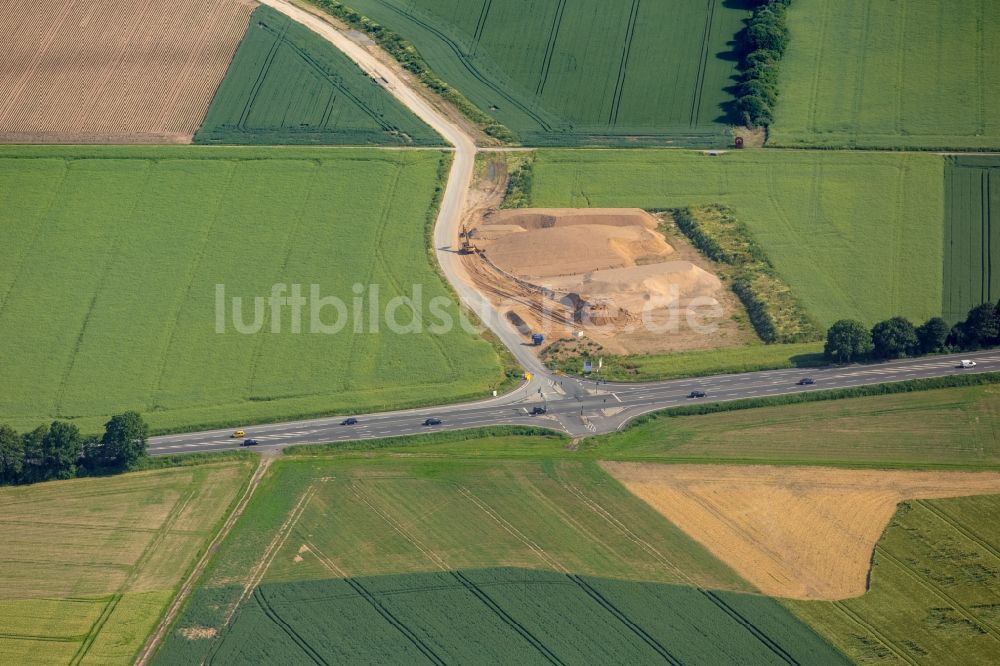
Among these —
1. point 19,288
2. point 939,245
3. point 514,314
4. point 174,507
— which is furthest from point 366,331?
point 939,245

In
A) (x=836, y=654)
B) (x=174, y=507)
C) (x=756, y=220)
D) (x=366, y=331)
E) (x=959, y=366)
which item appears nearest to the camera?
(x=836, y=654)

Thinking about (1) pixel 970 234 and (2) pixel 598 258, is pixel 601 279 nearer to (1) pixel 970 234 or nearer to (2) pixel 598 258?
(2) pixel 598 258

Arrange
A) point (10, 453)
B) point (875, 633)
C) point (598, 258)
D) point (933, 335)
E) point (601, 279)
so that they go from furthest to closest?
point (598, 258) → point (601, 279) → point (933, 335) → point (10, 453) → point (875, 633)

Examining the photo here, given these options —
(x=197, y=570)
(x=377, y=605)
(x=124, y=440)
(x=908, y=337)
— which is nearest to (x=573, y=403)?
(x=377, y=605)

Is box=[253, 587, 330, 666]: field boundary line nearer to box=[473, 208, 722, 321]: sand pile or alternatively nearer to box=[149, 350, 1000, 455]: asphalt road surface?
box=[149, 350, 1000, 455]: asphalt road surface

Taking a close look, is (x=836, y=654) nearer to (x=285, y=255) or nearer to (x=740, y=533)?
(x=740, y=533)

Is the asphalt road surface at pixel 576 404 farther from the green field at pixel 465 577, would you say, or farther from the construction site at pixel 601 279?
the construction site at pixel 601 279

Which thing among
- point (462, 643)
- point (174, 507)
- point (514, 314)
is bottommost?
point (462, 643)
